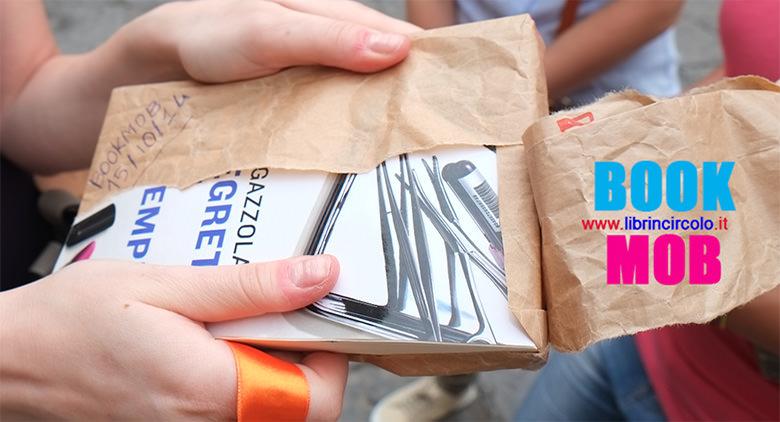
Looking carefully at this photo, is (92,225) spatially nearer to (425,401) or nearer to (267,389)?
(267,389)

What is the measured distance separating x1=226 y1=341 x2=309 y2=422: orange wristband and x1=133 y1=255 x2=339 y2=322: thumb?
0.04m

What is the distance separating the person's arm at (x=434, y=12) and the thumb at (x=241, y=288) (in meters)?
0.71

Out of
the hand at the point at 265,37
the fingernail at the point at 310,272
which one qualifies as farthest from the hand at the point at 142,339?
the hand at the point at 265,37

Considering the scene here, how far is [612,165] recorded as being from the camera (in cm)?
51

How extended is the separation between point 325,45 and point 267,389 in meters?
0.31

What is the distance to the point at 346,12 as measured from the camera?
695mm

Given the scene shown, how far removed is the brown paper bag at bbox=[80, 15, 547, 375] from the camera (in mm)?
554

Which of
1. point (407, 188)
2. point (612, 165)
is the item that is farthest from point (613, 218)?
point (407, 188)

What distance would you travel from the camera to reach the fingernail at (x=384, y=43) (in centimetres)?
62

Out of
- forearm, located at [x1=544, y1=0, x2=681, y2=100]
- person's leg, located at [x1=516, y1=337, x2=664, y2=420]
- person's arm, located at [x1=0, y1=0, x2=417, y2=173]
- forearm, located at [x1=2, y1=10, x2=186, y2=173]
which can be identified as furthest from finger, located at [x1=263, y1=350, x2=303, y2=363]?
forearm, located at [x1=544, y1=0, x2=681, y2=100]

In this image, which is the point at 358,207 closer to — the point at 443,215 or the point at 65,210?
the point at 443,215

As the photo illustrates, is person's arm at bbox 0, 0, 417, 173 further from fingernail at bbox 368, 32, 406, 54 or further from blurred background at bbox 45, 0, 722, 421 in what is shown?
blurred background at bbox 45, 0, 722, 421

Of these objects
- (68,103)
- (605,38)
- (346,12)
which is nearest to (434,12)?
(605,38)

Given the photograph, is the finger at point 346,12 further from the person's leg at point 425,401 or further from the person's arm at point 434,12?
the person's leg at point 425,401
